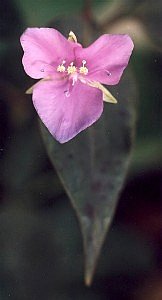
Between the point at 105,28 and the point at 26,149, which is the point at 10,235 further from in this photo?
the point at 105,28

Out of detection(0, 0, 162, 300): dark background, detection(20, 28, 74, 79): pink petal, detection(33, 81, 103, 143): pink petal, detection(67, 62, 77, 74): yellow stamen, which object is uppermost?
detection(20, 28, 74, 79): pink petal

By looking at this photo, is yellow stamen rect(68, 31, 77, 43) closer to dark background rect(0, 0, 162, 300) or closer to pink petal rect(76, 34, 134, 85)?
pink petal rect(76, 34, 134, 85)

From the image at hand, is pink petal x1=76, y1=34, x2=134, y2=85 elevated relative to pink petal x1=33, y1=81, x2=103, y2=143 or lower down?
elevated

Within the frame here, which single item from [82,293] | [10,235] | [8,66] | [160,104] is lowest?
[82,293]

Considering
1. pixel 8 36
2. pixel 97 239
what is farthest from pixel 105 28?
pixel 97 239

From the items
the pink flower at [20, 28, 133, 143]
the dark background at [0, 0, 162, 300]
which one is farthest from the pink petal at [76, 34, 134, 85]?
the dark background at [0, 0, 162, 300]

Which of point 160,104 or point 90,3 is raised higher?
point 90,3

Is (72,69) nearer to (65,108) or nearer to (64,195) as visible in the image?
(65,108)
